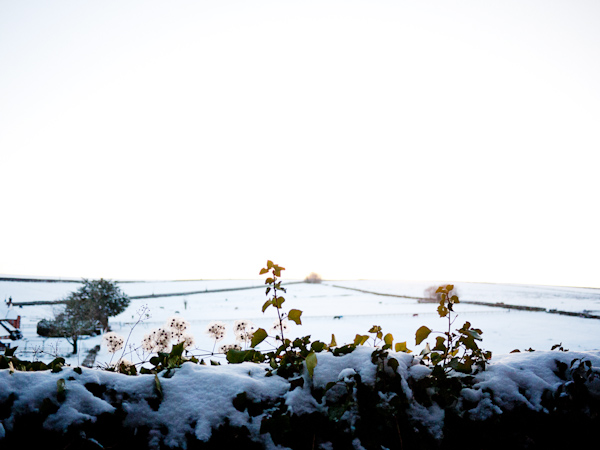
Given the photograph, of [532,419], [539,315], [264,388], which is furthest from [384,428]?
[539,315]

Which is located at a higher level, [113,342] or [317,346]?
[317,346]

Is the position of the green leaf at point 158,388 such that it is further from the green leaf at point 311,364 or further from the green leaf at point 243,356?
the green leaf at point 311,364

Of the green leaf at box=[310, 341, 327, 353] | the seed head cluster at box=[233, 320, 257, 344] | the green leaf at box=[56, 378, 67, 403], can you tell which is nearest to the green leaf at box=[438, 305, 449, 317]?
the green leaf at box=[310, 341, 327, 353]

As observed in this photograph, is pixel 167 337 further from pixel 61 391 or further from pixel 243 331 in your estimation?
pixel 61 391

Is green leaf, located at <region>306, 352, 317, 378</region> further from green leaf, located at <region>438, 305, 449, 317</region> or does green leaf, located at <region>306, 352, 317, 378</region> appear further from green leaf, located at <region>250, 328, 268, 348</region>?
green leaf, located at <region>438, 305, 449, 317</region>

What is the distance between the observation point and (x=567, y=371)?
161 cm

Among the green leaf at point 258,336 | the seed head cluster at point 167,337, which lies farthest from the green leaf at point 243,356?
the seed head cluster at point 167,337

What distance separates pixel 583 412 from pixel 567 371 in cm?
17

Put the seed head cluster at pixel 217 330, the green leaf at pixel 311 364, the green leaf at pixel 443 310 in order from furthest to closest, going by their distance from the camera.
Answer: the seed head cluster at pixel 217 330 → the green leaf at pixel 443 310 → the green leaf at pixel 311 364

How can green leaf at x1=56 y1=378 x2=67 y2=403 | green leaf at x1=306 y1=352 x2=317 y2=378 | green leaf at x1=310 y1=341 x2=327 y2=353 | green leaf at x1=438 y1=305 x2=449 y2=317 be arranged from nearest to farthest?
green leaf at x1=56 y1=378 x2=67 y2=403 < green leaf at x1=306 y1=352 x2=317 y2=378 < green leaf at x1=310 y1=341 x2=327 y2=353 < green leaf at x1=438 y1=305 x2=449 y2=317

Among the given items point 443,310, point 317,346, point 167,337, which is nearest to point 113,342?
point 167,337

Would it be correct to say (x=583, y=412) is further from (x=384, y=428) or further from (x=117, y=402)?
(x=117, y=402)

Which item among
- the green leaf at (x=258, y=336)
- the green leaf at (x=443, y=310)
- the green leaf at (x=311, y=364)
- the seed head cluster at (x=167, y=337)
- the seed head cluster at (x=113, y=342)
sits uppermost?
the green leaf at (x=443, y=310)

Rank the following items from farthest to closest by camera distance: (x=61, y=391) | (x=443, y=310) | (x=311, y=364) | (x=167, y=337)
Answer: (x=167, y=337) < (x=443, y=310) < (x=311, y=364) < (x=61, y=391)
